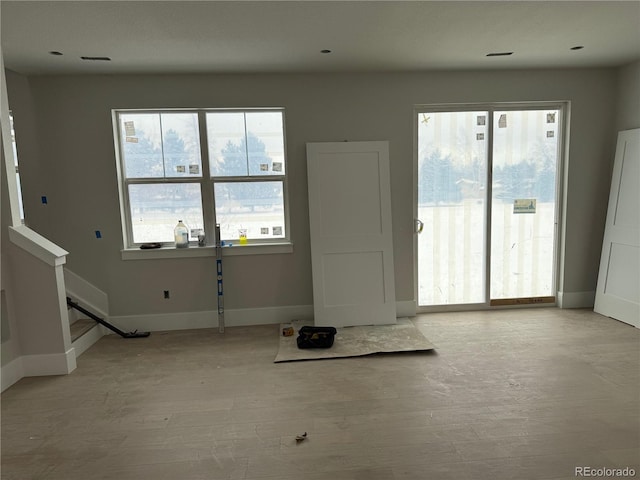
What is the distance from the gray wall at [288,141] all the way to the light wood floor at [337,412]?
2.38ft

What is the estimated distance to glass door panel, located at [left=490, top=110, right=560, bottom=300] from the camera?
163 inches

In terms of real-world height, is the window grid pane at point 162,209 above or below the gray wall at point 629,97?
below

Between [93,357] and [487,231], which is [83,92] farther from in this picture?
[487,231]

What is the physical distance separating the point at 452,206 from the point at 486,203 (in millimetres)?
387

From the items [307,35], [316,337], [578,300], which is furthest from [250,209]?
[578,300]

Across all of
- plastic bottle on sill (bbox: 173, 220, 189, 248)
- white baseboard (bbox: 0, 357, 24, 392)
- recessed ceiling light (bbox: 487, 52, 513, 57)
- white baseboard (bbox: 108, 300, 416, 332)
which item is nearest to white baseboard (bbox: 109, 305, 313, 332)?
white baseboard (bbox: 108, 300, 416, 332)

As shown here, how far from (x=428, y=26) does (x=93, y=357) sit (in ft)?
13.1

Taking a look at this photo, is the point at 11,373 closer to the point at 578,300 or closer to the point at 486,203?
the point at 486,203

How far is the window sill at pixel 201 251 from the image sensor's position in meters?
3.91

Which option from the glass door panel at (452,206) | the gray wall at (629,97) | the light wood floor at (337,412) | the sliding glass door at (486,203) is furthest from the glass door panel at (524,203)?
the light wood floor at (337,412)

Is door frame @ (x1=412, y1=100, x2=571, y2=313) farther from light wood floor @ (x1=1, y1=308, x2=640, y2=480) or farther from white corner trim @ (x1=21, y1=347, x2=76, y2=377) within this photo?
white corner trim @ (x1=21, y1=347, x2=76, y2=377)

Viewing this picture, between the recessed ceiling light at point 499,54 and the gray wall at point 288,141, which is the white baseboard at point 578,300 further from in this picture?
the recessed ceiling light at point 499,54

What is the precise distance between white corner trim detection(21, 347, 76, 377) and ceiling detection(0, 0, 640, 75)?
2.48m

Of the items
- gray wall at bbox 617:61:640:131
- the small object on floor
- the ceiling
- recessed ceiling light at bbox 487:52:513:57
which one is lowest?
the small object on floor
